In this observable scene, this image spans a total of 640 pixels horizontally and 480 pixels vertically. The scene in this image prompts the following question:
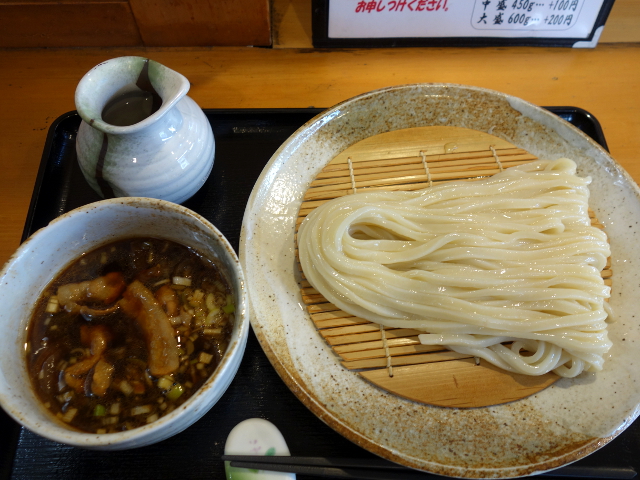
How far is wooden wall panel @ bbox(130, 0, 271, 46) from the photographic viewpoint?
8.93ft

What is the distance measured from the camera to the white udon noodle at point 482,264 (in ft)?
5.78

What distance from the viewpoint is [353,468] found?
1532 mm

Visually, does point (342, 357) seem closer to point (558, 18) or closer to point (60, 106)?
point (60, 106)

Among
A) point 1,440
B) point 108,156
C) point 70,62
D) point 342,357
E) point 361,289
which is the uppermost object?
point 108,156

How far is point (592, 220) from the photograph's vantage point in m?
2.12

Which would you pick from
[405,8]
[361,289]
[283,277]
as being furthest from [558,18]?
[283,277]

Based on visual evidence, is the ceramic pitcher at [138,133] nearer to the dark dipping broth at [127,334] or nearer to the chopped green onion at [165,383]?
the dark dipping broth at [127,334]

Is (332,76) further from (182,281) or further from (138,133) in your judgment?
(182,281)

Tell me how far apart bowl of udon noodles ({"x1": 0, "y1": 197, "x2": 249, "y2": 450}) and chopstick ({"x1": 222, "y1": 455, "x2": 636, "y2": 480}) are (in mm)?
381

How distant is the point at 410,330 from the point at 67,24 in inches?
124

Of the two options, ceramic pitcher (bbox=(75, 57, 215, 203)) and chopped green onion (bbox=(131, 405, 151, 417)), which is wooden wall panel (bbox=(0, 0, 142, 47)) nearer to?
ceramic pitcher (bbox=(75, 57, 215, 203))

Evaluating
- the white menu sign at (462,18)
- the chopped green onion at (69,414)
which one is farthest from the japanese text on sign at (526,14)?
the chopped green onion at (69,414)

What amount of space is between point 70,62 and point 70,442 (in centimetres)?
290

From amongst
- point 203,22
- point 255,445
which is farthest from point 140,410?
point 203,22
